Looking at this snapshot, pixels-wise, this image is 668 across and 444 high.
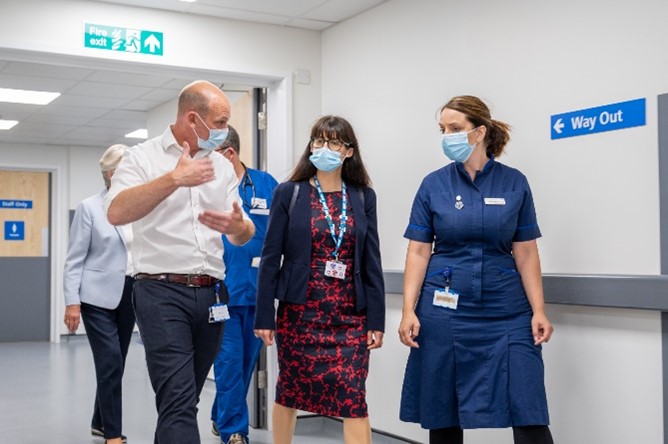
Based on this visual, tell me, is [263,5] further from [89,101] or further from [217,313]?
[89,101]

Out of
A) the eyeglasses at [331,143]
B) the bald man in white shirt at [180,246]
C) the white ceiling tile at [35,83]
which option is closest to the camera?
the bald man in white shirt at [180,246]

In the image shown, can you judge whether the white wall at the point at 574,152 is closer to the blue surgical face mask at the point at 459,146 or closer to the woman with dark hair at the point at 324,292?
the blue surgical face mask at the point at 459,146

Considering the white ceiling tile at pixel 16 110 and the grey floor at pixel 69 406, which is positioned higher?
the white ceiling tile at pixel 16 110

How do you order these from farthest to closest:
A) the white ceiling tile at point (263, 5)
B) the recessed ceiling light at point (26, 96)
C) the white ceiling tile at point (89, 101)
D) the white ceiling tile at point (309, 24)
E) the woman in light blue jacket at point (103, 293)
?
the white ceiling tile at point (89, 101), the recessed ceiling light at point (26, 96), the white ceiling tile at point (309, 24), the white ceiling tile at point (263, 5), the woman in light blue jacket at point (103, 293)

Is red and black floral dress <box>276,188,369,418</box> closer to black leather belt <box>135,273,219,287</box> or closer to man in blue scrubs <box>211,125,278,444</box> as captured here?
black leather belt <box>135,273,219,287</box>

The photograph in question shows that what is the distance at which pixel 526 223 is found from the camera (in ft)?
10.1

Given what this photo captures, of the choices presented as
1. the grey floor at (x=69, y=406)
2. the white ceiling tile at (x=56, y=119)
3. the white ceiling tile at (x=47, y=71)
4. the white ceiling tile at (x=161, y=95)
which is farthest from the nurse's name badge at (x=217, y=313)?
the white ceiling tile at (x=56, y=119)

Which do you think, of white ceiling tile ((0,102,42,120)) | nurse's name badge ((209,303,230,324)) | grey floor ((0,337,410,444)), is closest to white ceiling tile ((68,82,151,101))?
white ceiling tile ((0,102,42,120))

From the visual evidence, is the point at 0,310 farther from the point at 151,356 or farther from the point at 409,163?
the point at 151,356

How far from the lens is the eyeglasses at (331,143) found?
3.18 metres

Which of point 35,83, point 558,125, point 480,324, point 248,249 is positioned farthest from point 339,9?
point 35,83

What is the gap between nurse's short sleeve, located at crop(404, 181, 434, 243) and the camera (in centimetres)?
318

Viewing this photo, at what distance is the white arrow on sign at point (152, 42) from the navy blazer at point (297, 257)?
1908mm

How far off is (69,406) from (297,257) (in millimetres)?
3564
